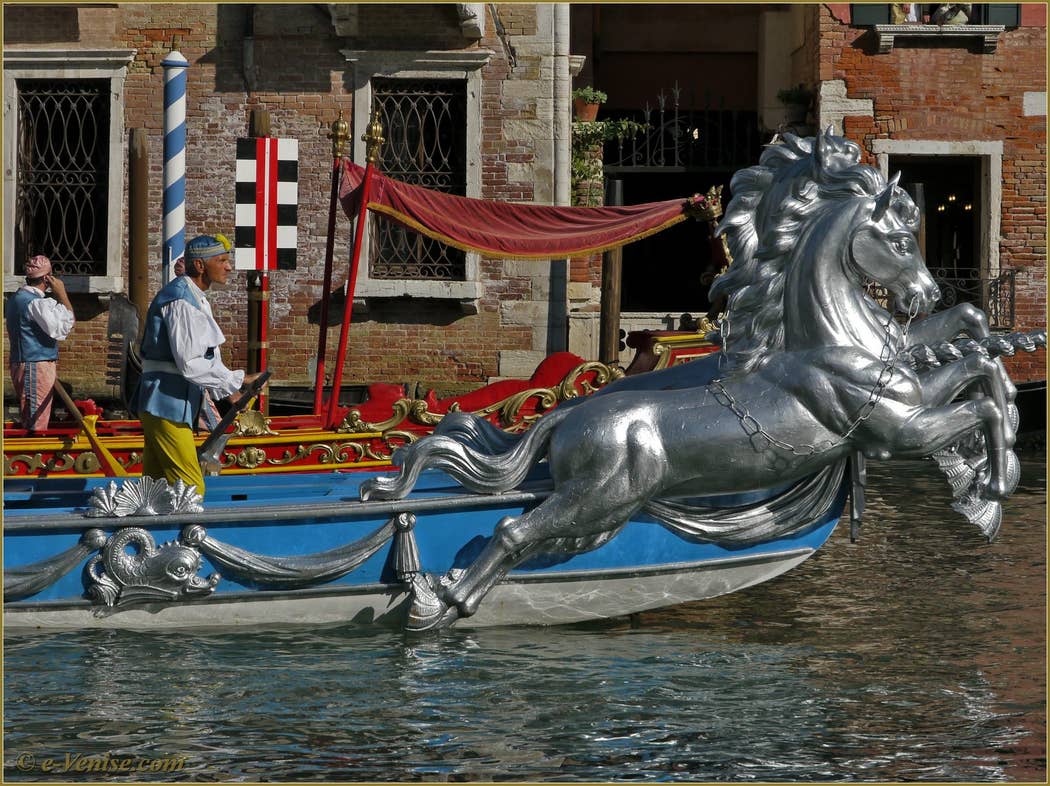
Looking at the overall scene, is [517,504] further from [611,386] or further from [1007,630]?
[1007,630]

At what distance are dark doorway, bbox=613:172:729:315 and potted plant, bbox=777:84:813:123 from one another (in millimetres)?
2248

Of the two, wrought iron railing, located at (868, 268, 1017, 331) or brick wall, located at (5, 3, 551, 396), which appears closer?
brick wall, located at (5, 3, 551, 396)

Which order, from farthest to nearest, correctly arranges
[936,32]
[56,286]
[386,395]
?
[936,32] → [56,286] → [386,395]

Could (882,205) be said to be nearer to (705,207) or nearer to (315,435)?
(705,207)

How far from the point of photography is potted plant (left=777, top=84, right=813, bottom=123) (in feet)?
51.2

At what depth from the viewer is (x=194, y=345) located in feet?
19.7

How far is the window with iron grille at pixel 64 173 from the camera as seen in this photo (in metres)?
14.4

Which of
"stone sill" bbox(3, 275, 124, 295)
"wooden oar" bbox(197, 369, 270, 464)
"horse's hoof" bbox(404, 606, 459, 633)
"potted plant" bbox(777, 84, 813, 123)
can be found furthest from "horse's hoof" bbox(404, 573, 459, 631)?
"potted plant" bbox(777, 84, 813, 123)

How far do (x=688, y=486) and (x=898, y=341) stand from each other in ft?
2.83

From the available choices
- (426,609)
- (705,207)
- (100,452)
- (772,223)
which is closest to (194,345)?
(426,609)

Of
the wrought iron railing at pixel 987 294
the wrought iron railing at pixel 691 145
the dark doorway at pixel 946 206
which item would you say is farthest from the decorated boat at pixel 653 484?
the dark doorway at pixel 946 206

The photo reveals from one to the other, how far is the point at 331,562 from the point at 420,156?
851 cm

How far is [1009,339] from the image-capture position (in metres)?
5.76

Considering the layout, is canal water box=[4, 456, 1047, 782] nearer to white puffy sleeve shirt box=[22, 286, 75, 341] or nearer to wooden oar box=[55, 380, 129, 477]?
wooden oar box=[55, 380, 129, 477]
